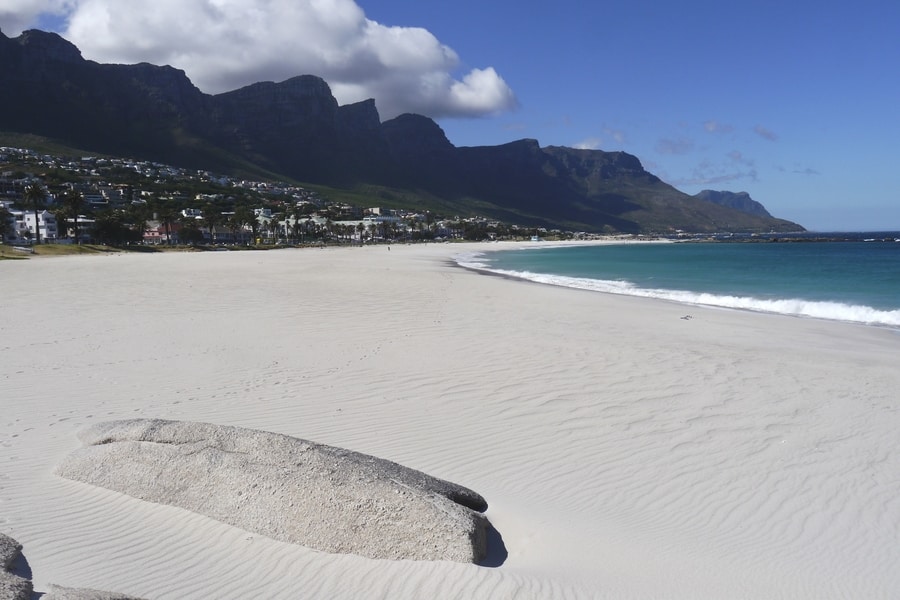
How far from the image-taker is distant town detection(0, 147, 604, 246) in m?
82.0

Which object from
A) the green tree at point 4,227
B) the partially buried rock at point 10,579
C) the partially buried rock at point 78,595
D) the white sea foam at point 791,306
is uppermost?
the green tree at point 4,227

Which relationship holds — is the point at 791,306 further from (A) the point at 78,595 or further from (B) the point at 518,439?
(A) the point at 78,595

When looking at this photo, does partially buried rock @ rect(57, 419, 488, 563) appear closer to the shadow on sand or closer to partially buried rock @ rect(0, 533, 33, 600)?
the shadow on sand

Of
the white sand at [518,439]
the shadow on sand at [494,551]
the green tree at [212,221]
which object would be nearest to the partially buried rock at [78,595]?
the white sand at [518,439]

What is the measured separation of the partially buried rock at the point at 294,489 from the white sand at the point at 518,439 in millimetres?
123

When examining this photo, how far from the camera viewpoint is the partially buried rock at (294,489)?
4.22m

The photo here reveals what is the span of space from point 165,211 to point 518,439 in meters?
93.7

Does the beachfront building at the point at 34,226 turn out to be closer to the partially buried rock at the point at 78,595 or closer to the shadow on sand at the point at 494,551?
the partially buried rock at the point at 78,595

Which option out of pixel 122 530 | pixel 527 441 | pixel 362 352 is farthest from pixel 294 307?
pixel 122 530

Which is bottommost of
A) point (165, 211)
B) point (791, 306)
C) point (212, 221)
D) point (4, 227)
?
point (791, 306)

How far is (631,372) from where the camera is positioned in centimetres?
1005

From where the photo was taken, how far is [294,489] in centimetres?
452

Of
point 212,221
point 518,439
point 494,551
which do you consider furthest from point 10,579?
point 212,221

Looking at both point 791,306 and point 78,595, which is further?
point 791,306
